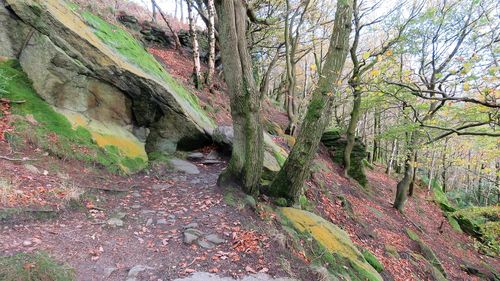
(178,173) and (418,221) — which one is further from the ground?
(178,173)

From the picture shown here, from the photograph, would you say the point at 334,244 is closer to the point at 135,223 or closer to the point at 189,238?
the point at 189,238

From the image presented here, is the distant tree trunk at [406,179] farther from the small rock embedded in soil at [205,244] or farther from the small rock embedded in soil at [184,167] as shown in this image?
the small rock embedded in soil at [205,244]

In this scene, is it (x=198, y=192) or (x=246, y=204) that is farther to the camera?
(x=198, y=192)

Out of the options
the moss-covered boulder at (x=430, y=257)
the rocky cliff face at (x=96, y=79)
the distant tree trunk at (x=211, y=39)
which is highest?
the distant tree trunk at (x=211, y=39)

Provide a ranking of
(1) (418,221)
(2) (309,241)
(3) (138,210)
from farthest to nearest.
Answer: (1) (418,221) < (2) (309,241) < (3) (138,210)

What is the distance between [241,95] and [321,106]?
5.25 ft

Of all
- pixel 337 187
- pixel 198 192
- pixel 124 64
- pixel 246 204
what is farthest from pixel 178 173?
pixel 337 187

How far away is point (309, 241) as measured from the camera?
216 inches

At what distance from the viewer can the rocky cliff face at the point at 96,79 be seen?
5785mm

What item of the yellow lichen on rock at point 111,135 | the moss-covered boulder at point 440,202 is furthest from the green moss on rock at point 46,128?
the moss-covered boulder at point 440,202

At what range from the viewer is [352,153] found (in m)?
15.5

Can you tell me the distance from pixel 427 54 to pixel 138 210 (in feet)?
43.0

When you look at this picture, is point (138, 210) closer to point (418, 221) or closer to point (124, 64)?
point (124, 64)

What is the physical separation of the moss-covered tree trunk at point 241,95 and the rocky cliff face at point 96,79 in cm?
265
